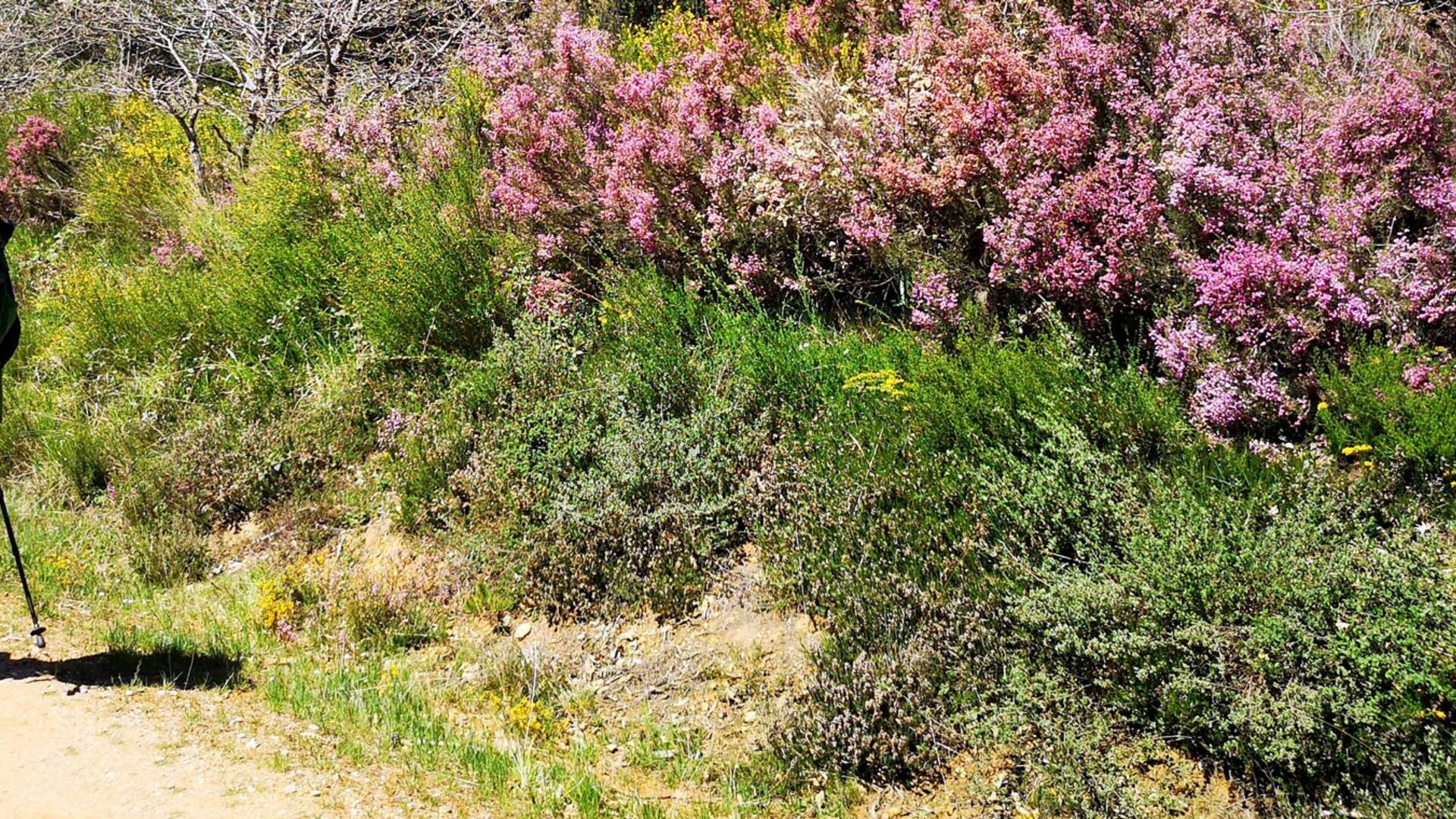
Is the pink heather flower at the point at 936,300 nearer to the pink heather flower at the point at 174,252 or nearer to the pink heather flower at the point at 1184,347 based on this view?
the pink heather flower at the point at 1184,347

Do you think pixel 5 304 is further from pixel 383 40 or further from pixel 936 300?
pixel 383 40

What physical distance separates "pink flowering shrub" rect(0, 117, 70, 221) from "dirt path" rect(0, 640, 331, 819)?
9438mm

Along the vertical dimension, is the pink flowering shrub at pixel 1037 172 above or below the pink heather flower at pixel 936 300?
above

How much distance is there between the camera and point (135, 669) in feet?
19.1

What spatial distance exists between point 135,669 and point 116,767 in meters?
1.17

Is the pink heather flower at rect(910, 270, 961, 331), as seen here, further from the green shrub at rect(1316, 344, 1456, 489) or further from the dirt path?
the dirt path

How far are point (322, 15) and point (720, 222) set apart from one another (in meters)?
7.40

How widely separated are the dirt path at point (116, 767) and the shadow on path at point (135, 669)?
12 centimetres

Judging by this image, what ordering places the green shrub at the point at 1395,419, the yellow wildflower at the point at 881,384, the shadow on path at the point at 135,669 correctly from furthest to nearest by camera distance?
the shadow on path at the point at 135,669
the yellow wildflower at the point at 881,384
the green shrub at the point at 1395,419

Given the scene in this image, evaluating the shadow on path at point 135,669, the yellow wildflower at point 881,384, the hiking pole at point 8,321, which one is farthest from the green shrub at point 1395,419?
the hiking pole at point 8,321

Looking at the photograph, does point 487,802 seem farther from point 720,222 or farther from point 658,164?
point 658,164

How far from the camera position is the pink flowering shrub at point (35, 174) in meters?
12.9

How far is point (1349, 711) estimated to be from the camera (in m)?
3.70

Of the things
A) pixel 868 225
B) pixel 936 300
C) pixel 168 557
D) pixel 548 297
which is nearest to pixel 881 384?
pixel 936 300
